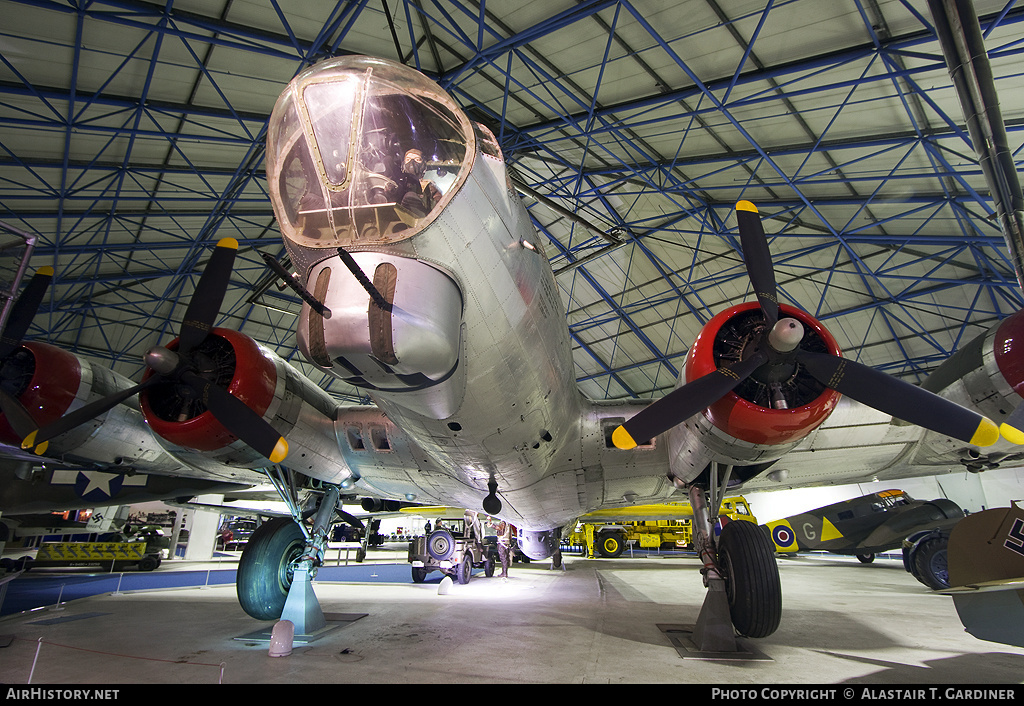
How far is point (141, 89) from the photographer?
10.5 m

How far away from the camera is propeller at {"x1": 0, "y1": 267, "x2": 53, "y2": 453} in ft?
17.5

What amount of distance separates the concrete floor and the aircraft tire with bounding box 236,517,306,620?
0.31 m

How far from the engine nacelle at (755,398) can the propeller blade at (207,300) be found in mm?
4755

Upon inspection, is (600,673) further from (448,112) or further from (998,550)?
(448,112)

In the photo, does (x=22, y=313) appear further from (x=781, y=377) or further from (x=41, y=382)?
(x=781, y=377)

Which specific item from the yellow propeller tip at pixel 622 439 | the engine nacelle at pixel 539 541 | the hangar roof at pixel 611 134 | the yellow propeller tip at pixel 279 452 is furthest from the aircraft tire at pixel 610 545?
the yellow propeller tip at pixel 279 452

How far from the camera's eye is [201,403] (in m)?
4.97

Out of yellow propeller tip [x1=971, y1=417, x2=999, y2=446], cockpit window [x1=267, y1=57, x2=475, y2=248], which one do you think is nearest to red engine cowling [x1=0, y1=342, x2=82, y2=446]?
cockpit window [x1=267, y1=57, x2=475, y2=248]

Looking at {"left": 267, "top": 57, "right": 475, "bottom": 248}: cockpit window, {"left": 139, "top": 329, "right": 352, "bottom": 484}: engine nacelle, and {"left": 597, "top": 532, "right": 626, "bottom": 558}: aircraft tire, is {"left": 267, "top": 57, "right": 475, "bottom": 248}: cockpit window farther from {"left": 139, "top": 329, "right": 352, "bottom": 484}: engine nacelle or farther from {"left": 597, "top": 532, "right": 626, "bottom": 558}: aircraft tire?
{"left": 597, "top": 532, "right": 626, "bottom": 558}: aircraft tire

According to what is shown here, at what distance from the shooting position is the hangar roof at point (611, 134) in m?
9.16

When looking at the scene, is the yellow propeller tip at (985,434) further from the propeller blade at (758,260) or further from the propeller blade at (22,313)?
the propeller blade at (22,313)

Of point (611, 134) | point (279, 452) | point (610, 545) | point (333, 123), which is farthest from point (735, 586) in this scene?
point (610, 545)
